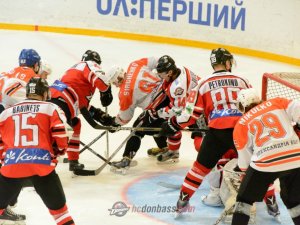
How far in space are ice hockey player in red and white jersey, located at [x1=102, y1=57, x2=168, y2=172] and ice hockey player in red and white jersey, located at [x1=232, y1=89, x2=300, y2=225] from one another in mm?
1969

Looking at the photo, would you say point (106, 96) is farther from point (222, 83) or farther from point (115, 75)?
point (222, 83)

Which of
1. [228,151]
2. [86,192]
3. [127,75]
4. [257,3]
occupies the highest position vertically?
[257,3]

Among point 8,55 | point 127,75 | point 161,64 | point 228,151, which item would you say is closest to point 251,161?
point 228,151

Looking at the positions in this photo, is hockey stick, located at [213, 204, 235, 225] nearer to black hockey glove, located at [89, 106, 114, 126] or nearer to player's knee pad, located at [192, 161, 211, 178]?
player's knee pad, located at [192, 161, 211, 178]

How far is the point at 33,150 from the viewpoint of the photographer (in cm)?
302

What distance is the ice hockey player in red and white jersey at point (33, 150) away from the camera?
3012 millimetres

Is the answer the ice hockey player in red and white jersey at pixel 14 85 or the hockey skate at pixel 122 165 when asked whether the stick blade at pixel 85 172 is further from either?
the ice hockey player in red and white jersey at pixel 14 85

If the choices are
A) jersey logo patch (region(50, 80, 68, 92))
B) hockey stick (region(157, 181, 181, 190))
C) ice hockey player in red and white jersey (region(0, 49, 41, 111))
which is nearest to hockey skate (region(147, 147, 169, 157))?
hockey stick (region(157, 181, 181, 190))

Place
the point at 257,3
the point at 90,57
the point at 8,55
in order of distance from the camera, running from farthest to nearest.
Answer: the point at 257,3, the point at 8,55, the point at 90,57

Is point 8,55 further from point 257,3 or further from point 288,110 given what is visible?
point 288,110

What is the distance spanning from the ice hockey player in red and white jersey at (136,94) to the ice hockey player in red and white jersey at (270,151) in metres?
1.97

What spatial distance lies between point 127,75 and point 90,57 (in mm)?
371

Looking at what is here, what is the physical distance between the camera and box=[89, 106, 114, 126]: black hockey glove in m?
5.13

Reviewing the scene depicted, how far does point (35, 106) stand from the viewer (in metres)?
3.05
